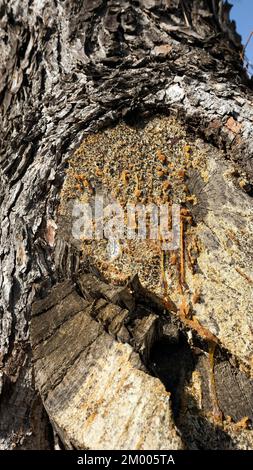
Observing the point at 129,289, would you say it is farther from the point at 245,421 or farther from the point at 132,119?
the point at 132,119

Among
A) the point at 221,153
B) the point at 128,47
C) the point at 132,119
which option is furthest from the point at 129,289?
the point at 128,47

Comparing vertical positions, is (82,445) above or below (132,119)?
below

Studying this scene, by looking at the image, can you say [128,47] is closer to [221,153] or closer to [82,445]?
[221,153]

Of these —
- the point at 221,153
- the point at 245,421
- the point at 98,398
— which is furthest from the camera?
the point at 221,153

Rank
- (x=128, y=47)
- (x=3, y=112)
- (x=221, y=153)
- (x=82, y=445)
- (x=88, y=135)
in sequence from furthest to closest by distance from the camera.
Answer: (x=3, y=112), (x=128, y=47), (x=88, y=135), (x=221, y=153), (x=82, y=445)

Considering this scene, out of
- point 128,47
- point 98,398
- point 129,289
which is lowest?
point 98,398
